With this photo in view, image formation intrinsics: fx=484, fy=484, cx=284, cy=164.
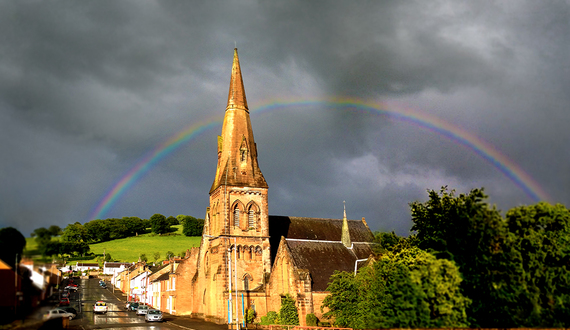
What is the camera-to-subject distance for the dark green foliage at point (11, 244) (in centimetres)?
1392

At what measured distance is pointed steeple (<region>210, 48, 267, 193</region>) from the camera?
6247 centimetres

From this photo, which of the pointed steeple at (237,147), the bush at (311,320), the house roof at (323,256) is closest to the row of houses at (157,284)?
the pointed steeple at (237,147)

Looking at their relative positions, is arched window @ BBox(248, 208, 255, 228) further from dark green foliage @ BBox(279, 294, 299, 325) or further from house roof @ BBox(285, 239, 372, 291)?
dark green foliage @ BBox(279, 294, 299, 325)

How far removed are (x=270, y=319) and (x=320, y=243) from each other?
13038 mm

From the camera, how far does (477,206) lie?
3073cm

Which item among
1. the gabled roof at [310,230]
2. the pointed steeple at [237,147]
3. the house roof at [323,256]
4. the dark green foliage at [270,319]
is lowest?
the dark green foliage at [270,319]

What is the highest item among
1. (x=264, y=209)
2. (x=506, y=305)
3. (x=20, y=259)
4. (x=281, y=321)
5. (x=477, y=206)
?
(x=264, y=209)

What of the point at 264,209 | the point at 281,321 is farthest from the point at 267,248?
the point at 281,321

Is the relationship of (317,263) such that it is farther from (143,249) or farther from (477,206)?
(143,249)

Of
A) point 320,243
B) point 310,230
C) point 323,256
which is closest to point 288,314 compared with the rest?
point 323,256

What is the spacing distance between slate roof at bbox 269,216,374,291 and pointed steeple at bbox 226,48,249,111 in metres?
16.3

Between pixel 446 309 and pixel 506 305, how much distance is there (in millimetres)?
4379

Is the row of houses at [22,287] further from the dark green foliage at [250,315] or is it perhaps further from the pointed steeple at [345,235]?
the pointed steeple at [345,235]

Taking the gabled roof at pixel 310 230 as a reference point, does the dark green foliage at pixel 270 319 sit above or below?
below
